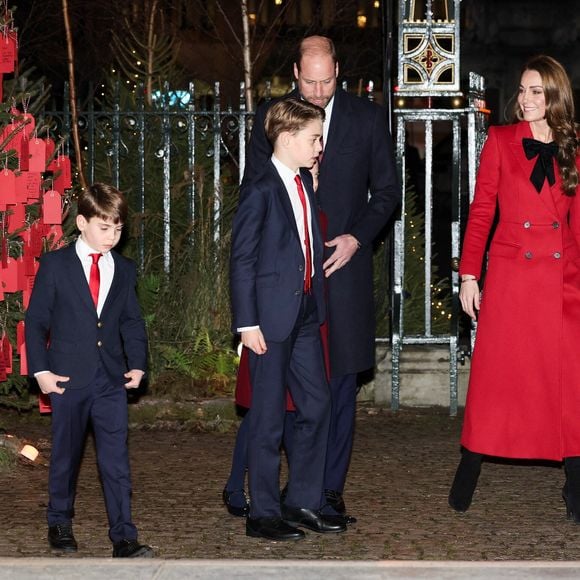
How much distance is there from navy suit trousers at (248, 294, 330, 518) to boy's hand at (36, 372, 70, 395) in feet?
2.84

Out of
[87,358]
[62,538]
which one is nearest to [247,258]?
[87,358]

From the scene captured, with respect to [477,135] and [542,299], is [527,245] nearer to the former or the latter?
[542,299]

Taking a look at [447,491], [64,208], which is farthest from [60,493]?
[64,208]

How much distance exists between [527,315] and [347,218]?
3.16ft

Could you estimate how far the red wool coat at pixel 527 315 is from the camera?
6.38 meters

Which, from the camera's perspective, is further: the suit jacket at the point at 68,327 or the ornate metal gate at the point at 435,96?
the ornate metal gate at the point at 435,96

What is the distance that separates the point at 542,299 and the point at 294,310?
1296 millimetres

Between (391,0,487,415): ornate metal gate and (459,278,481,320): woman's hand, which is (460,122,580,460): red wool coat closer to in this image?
(459,278,481,320): woman's hand

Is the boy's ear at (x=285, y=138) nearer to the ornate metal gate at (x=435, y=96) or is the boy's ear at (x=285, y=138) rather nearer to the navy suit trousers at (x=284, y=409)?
the navy suit trousers at (x=284, y=409)

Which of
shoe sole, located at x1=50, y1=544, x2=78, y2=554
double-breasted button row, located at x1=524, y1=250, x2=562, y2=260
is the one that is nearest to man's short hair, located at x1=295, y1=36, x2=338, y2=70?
double-breasted button row, located at x1=524, y1=250, x2=562, y2=260

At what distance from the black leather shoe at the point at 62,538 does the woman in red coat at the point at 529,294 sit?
1.90 metres

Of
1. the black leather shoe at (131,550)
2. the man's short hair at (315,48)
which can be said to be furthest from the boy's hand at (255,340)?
the man's short hair at (315,48)

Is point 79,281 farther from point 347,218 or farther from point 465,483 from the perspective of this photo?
point 465,483

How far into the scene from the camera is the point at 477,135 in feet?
31.6
